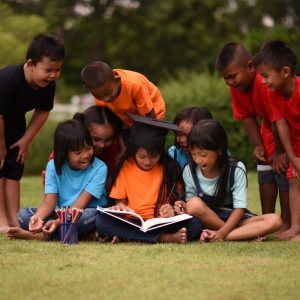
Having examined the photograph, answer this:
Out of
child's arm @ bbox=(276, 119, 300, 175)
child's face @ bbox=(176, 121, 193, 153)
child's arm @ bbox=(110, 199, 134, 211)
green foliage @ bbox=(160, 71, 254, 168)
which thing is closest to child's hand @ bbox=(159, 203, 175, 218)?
child's arm @ bbox=(110, 199, 134, 211)

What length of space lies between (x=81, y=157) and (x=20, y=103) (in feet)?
2.87

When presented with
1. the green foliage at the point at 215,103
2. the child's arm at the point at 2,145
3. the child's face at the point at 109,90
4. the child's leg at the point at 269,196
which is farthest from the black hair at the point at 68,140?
the green foliage at the point at 215,103

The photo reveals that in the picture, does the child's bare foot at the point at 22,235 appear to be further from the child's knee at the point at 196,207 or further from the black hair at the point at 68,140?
the child's knee at the point at 196,207

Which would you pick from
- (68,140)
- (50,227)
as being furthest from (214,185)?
(50,227)

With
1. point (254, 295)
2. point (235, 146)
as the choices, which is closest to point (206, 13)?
point (235, 146)

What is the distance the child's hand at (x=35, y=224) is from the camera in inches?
249

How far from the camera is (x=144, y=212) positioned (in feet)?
21.8

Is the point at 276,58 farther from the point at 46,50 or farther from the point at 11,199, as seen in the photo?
the point at 11,199

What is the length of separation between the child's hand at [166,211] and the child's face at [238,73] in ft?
3.61

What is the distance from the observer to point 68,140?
660 cm

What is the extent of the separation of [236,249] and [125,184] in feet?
3.81

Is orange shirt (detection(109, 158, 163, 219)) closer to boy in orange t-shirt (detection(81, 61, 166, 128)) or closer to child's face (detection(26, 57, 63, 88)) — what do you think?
boy in orange t-shirt (detection(81, 61, 166, 128))

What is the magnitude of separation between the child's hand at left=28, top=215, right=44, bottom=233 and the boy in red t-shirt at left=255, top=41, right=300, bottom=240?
6.10 feet

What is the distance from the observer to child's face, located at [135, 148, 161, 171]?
Answer: 6642mm
